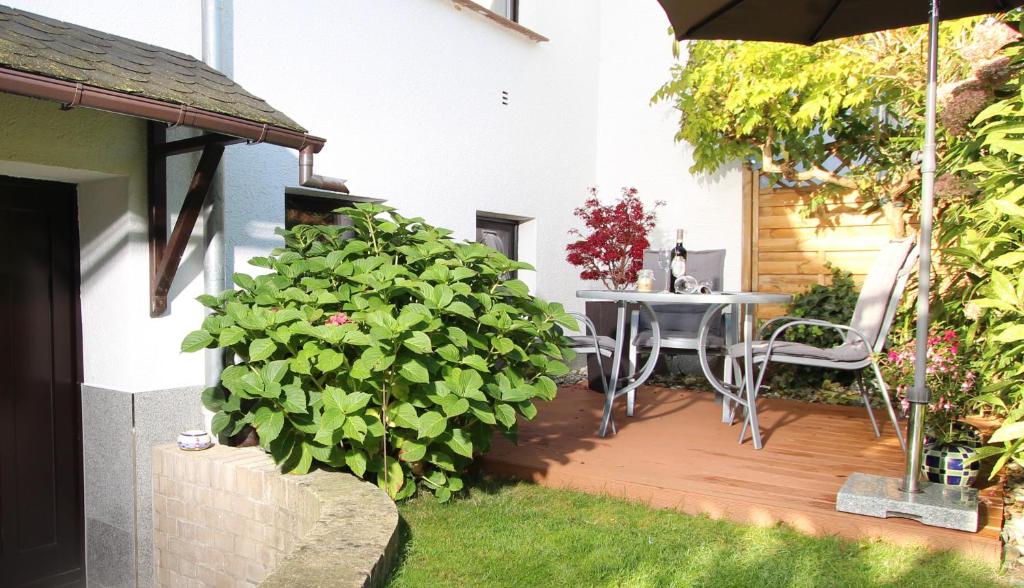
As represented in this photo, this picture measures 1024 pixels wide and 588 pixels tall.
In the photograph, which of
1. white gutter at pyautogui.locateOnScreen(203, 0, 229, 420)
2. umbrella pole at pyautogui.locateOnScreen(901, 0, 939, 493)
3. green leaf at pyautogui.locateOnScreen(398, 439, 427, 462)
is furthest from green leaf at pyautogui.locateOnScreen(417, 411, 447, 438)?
umbrella pole at pyautogui.locateOnScreen(901, 0, 939, 493)

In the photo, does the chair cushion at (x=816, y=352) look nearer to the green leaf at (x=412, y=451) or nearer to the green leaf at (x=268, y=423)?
the green leaf at (x=412, y=451)

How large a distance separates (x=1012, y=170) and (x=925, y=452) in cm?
108

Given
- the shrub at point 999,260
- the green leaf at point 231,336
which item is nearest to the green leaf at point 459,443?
the green leaf at point 231,336

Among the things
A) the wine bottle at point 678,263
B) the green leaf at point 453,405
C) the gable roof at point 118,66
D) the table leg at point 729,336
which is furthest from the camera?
the table leg at point 729,336

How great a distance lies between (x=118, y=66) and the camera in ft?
8.25

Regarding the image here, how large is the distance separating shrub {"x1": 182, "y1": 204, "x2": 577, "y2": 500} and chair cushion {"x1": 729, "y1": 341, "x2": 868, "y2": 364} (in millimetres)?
1262

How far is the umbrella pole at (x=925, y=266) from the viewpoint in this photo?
2.48 m

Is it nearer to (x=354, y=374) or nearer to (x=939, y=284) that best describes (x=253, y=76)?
(x=354, y=374)

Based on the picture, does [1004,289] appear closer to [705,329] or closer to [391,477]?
[705,329]

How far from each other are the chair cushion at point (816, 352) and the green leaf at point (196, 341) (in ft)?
8.54

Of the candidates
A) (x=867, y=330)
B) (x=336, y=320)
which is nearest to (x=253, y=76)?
(x=336, y=320)

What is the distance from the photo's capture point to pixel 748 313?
145 inches

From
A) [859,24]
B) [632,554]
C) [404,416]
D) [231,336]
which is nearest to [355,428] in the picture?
[404,416]

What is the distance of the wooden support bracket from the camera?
2998mm
